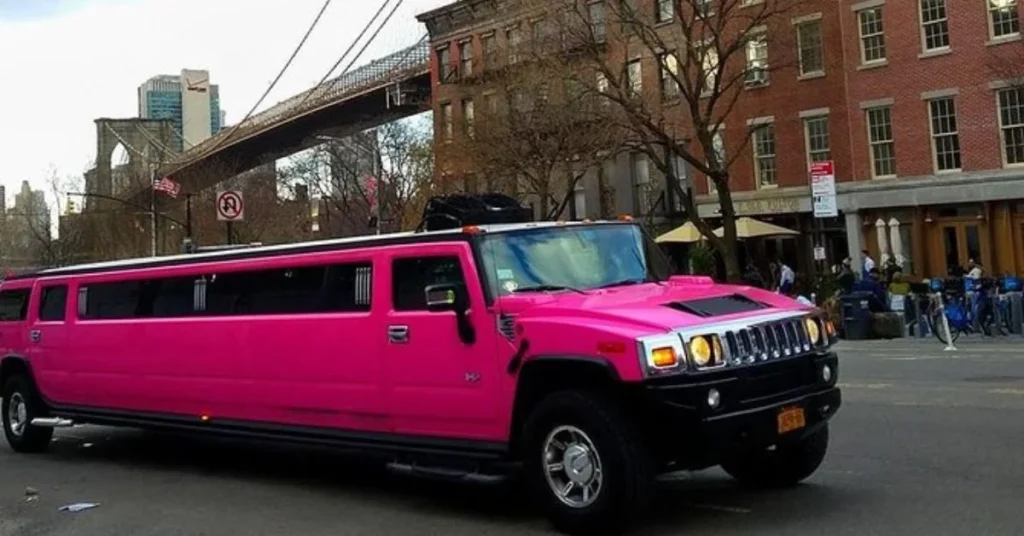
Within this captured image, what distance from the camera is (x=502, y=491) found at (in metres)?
8.48

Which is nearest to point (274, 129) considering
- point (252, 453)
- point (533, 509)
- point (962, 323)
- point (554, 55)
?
point (554, 55)

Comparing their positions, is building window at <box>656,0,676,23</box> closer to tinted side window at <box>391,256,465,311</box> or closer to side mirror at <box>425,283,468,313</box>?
tinted side window at <box>391,256,465,311</box>

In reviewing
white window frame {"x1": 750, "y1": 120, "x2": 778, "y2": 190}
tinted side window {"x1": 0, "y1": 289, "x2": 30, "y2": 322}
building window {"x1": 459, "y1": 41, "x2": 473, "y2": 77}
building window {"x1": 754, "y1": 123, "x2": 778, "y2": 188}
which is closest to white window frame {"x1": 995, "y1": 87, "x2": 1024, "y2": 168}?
Answer: white window frame {"x1": 750, "y1": 120, "x2": 778, "y2": 190}

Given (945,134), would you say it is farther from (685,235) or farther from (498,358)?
(498,358)

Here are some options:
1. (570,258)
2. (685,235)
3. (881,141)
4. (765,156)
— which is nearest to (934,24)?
(881,141)

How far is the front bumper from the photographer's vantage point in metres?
6.28

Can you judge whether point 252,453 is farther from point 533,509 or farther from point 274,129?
point 274,129

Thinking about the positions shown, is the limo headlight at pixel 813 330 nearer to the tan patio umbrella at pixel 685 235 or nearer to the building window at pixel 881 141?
the building window at pixel 881 141

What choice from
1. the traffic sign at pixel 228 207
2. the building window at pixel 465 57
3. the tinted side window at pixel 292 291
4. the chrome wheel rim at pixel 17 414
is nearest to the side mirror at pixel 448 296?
the tinted side window at pixel 292 291

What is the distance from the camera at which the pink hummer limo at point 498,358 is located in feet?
21.1

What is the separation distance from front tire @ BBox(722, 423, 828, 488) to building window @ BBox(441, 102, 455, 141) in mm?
36690

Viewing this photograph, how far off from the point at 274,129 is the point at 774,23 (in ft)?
143

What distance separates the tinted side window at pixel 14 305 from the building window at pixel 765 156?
28895 millimetres

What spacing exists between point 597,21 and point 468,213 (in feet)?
77.7
